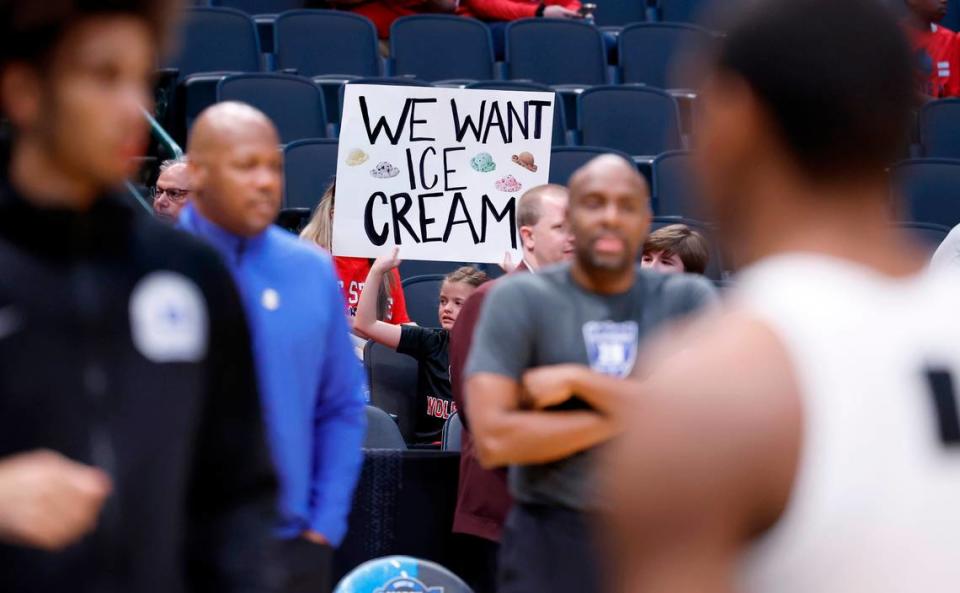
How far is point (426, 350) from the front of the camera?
225 inches

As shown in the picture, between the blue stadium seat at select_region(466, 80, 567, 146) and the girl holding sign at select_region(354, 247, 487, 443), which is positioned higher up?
the blue stadium seat at select_region(466, 80, 567, 146)

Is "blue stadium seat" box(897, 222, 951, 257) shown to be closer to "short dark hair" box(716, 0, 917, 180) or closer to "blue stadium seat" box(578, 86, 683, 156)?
"blue stadium seat" box(578, 86, 683, 156)

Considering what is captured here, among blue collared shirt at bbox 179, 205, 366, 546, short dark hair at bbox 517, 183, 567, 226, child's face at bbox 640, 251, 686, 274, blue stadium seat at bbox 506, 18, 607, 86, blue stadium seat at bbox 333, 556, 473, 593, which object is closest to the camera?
blue collared shirt at bbox 179, 205, 366, 546

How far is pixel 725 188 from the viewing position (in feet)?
3.92

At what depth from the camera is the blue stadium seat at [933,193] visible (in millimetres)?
8188

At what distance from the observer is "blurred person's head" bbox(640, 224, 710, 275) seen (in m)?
4.86

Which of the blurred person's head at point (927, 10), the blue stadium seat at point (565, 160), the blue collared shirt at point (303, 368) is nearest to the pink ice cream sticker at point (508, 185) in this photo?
the blue stadium seat at point (565, 160)

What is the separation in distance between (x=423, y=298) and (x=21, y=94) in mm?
5267

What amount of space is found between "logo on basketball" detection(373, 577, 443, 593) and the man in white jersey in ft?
10.9

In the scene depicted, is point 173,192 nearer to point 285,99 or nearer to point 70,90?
point 285,99

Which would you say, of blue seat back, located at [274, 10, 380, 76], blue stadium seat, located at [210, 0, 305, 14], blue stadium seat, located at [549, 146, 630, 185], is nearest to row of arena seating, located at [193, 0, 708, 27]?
blue stadium seat, located at [210, 0, 305, 14]

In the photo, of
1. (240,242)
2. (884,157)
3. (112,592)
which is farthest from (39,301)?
(240,242)

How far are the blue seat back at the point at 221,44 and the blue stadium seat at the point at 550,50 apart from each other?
1602 mm

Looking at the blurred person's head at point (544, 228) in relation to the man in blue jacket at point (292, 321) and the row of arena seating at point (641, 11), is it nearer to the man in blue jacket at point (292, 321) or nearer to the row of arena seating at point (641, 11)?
the man in blue jacket at point (292, 321)
